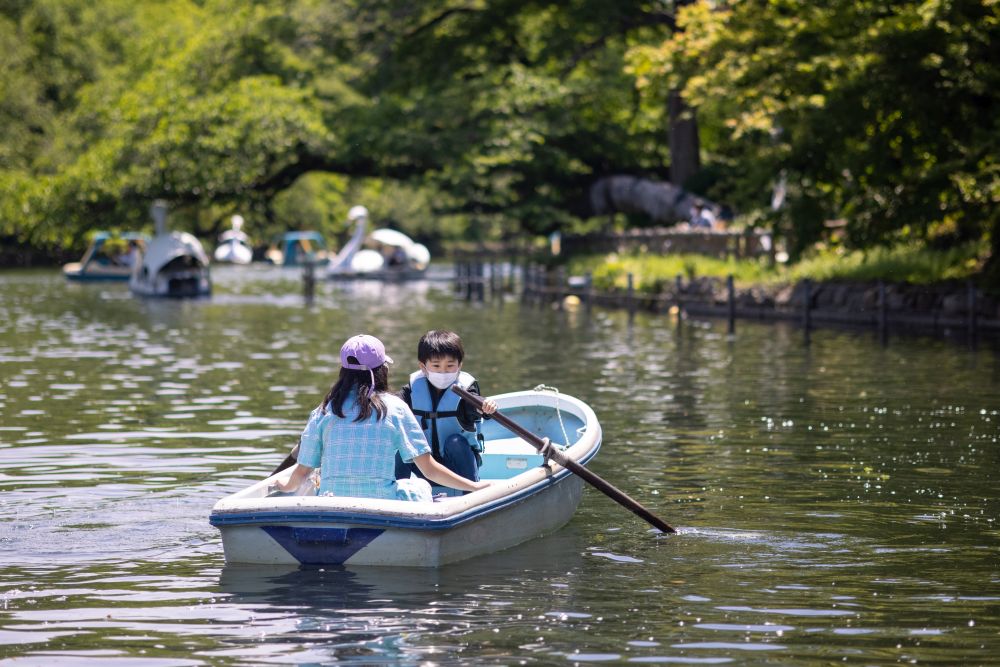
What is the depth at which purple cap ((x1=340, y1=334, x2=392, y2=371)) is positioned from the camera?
9.58m

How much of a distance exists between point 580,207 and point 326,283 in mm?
18935

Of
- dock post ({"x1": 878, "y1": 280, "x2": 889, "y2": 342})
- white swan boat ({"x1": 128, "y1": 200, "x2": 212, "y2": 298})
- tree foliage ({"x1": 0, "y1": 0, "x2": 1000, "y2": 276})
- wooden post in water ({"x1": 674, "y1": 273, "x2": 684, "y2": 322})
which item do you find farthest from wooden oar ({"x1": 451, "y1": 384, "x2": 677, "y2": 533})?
white swan boat ({"x1": 128, "y1": 200, "x2": 212, "y2": 298})

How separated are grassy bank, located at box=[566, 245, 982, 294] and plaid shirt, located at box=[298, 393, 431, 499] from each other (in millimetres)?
23505

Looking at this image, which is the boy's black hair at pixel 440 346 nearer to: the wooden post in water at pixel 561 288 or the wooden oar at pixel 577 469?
the wooden oar at pixel 577 469

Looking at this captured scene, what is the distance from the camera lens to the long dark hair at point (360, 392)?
31.7 feet

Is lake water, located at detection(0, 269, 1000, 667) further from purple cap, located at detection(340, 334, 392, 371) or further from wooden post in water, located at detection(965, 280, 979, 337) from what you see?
wooden post in water, located at detection(965, 280, 979, 337)

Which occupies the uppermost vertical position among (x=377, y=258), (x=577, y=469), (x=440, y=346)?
(x=377, y=258)

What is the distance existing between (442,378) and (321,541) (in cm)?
157

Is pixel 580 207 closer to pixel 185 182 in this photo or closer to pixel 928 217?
pixel 185 182

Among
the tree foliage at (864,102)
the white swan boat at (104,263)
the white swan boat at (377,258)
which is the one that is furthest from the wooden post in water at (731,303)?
the white swan boat at (104,263)

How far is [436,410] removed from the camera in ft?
35.6

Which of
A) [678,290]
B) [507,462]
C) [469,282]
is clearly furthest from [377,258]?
[507,462]

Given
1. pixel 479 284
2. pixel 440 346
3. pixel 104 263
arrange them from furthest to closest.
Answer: pixel 104 263
pixel 479 284
pixel 440 346

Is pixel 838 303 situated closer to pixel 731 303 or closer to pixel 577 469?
pixel 731 303
